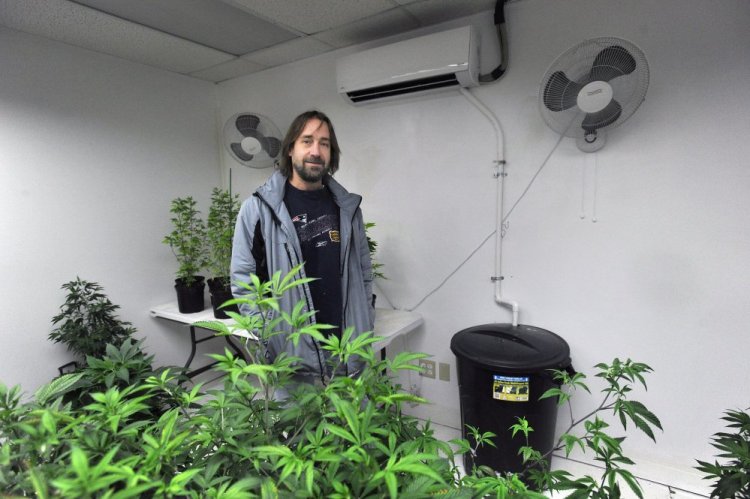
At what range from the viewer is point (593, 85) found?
1.54 m

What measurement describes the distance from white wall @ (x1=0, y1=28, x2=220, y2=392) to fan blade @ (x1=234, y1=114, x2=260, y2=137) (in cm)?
70

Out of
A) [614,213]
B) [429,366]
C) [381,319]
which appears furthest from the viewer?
[429,366]

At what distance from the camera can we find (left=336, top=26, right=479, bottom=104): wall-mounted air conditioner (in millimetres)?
1884

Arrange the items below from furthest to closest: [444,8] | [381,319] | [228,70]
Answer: [228,70]
[381,319]
[444,8]

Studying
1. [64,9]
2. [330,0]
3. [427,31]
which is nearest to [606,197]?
[427,31]

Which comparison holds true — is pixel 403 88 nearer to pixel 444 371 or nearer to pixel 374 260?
pixel 374 260

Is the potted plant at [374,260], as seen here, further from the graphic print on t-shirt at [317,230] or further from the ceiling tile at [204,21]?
the ceiling tile at [204,21]

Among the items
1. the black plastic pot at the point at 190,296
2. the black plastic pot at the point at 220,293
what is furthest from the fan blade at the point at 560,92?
the black plastic pot at the point at 190,296

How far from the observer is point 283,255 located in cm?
162

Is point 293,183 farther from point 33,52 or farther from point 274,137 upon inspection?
point 33,52

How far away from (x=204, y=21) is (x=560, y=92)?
184cm

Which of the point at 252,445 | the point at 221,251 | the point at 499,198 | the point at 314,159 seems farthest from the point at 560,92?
the point at 221,251

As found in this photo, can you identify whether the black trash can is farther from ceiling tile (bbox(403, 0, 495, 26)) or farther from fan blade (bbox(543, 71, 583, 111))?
ceiling tile (bbox(403, 0, 495, 26))

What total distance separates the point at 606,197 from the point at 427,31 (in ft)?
4.35
